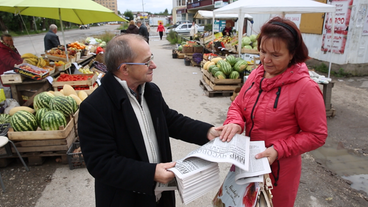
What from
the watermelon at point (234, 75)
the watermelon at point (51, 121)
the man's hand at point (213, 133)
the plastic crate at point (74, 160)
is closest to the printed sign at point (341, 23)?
the watermelon at point (234, 75)

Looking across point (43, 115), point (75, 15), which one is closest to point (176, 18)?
point (75, 15)

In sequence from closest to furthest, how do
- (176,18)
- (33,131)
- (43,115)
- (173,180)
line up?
(173,180) < (33,131) < (43,115) < (176,18)

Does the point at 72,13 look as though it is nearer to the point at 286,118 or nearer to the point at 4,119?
the point at 4,119

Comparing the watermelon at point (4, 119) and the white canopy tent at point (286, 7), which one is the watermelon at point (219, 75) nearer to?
the white canopy tent at point (286, 7)

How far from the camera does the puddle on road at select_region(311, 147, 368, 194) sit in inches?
132

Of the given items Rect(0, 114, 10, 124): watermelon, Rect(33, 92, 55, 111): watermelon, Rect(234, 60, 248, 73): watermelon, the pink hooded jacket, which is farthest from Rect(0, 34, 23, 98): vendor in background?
the pink hooded jacket

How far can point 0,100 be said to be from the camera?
4609mm

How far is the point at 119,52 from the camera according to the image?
1533 millimetres

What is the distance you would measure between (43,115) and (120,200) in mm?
3068

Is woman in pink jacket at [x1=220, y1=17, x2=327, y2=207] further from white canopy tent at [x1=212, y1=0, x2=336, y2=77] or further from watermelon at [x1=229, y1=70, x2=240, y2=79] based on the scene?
Result: white canopy tent at [x1=212, y1=0, x2=336, y2=77]

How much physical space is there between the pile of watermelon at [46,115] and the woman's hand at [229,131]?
3.07 metres

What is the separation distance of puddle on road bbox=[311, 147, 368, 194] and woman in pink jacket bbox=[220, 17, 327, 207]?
2.28 metres

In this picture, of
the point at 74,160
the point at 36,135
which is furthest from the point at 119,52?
the point at 36,135

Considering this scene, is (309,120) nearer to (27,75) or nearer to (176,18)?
(27,75)
